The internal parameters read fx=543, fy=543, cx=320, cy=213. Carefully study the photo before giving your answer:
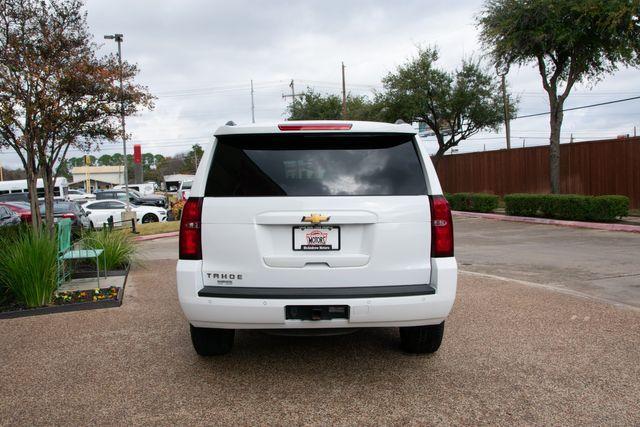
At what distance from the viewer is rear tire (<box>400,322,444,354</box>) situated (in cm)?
443

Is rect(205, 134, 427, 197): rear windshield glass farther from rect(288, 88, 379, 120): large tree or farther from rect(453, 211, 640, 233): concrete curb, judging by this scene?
rect(288, 88, 379, 120): large tree

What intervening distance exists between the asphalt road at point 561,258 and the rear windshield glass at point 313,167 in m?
4.08

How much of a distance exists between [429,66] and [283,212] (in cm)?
2496

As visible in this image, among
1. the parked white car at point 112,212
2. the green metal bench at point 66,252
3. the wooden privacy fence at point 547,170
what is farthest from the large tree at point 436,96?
the green metal bench at point 66,252

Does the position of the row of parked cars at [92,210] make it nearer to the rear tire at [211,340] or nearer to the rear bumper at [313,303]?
the rear tire at [211,340]

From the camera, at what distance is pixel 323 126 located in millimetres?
3871

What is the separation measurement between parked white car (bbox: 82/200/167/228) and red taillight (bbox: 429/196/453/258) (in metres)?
20.4

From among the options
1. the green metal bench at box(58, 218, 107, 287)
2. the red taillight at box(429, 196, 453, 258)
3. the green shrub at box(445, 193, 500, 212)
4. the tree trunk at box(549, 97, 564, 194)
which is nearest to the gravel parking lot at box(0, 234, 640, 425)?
the red taillight at box(429, 196, 453, 258)

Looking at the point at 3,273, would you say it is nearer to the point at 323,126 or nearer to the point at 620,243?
the point at 323,126

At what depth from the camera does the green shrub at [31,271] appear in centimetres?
634

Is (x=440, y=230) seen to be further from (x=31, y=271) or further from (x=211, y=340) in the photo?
(x=31, y=271)

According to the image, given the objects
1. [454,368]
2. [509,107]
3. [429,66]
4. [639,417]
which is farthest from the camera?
[509,107]

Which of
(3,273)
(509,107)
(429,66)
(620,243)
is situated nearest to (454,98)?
(429,66)

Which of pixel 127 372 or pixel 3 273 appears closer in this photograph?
pixel 127 372
